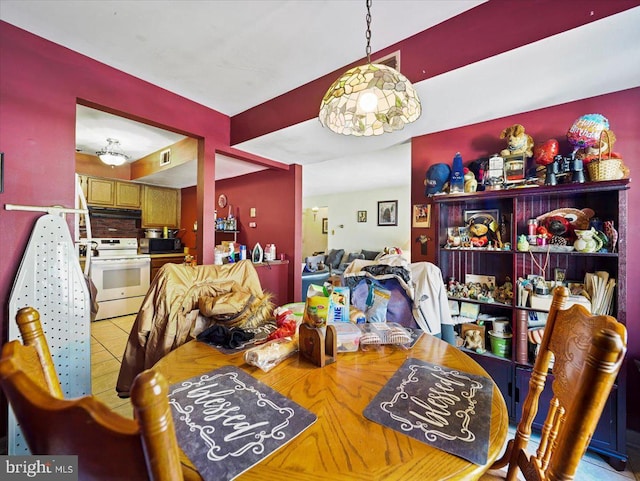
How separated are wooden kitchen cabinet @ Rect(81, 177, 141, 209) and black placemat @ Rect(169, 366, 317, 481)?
4.84m

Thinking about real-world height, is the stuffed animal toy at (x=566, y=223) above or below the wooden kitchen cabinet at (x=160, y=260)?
above

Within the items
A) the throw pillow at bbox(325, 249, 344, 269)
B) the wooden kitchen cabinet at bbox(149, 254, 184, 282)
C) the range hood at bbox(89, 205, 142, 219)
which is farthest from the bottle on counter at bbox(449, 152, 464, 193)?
the range hood at bbox(89, 205, 142, 219)

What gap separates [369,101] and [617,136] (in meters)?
1.77

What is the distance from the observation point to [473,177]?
2.04 meters

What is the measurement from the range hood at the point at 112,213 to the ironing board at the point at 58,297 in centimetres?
328

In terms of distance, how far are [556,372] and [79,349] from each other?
2378 millimetres

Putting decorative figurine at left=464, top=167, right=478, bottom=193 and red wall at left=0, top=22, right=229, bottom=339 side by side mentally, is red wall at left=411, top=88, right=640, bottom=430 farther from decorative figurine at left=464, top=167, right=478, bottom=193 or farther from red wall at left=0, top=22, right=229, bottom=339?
A: red wall at left=0, top=22, right=229, bottom=339

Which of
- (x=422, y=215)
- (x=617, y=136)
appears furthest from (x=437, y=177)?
(x=617, y=136)

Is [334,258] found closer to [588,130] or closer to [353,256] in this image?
[353,256]

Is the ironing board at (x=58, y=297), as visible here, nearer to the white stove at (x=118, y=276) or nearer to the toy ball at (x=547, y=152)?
the white stove at (x=118, y=276)

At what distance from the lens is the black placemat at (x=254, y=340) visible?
3.83ft

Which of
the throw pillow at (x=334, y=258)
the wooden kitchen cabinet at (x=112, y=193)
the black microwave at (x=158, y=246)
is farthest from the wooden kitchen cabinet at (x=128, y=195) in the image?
the throw pillow at (x=334, y=258)

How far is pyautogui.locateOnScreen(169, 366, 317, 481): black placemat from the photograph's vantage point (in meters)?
0.58

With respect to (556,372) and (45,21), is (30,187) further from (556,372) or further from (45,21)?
(556,372)
